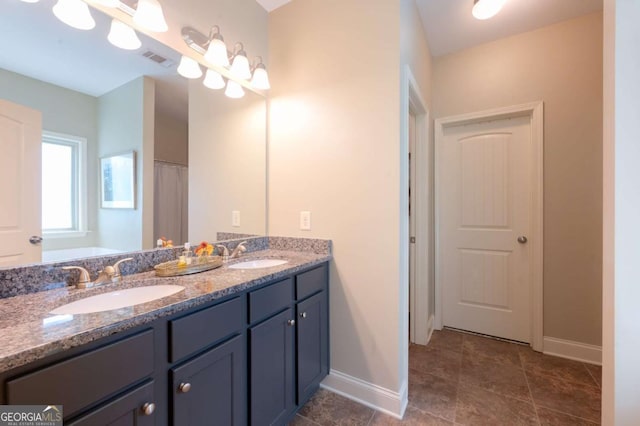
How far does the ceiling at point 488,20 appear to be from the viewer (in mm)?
1954

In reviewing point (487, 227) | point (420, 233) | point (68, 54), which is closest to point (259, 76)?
point (68, 54)

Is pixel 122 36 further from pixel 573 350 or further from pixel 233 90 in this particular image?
pixel 573 350

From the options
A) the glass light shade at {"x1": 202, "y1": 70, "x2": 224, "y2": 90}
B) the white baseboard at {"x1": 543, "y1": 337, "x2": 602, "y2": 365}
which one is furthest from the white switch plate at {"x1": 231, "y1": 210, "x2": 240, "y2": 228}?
the white baseboard at {"x1": 543, "y1": 337, "x2": 602, "y2": 365}

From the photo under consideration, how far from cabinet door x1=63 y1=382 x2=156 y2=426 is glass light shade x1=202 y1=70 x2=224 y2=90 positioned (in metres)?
1.62

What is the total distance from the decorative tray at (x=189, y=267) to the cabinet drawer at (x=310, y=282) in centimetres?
47

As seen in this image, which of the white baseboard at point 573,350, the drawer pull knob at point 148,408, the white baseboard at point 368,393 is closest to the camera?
the drawer pull knob at point 148,408

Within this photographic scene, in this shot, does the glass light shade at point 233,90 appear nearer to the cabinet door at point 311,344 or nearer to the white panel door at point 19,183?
the white panel door at point 19,183

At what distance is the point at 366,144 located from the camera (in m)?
1.63

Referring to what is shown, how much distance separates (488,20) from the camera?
2119 mm

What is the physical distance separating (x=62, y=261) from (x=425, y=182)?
242cm

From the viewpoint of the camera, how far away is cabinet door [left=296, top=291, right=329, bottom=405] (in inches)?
57.6

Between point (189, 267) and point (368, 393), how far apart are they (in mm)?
1322

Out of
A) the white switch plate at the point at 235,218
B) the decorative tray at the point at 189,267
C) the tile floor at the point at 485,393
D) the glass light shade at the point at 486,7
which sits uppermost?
the glass light shade at the point at 486,7

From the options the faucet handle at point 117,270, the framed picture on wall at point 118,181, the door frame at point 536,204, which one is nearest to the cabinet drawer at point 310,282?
the faucet handle at point 117,270
